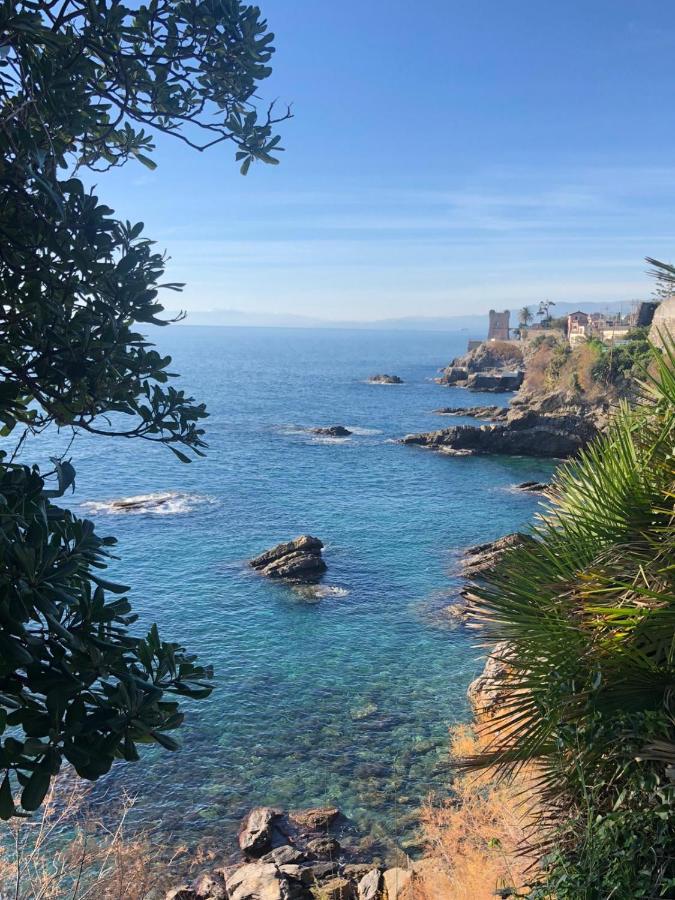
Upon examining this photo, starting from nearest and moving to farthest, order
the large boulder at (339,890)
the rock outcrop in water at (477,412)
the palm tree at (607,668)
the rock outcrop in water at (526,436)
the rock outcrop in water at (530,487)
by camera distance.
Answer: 1. the palm tree at (607,668)
2. the large boulder at (339,890)
3. the rock outcrop in water at (530,487)
4. the rock outcrop in water at (526,436)
5. the rock outcrop in water at (477,412)

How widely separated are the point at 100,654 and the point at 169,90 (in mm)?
3536

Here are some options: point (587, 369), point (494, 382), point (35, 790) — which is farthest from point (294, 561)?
point (494, 382)

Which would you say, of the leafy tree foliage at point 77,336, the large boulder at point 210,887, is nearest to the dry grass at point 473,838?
the large boulder at point 210,887

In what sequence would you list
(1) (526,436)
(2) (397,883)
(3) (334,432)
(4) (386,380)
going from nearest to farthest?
1. (2) (397,883)
2. (1) (526,436)
3. (3) (334,432)
4. (4) (386,380)

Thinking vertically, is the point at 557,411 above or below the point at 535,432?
above

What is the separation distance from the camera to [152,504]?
43.2 metres

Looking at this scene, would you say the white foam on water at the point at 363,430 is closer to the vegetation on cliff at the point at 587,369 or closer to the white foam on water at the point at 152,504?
the vegetation on cliff at the point at 587,369

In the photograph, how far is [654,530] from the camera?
520 cm

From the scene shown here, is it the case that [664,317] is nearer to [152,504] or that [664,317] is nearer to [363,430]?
[152,504]

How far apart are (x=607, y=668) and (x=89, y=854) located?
10.8 meters

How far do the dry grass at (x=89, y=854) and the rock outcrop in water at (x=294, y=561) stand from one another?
50.0 feet

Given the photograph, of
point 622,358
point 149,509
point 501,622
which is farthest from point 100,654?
point 622,358

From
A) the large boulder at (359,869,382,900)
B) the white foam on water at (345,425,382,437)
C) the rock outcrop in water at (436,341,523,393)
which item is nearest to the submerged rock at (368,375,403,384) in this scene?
the rock outcrop in water at (436,341,523,393)

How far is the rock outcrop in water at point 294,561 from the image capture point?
102ft
